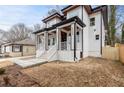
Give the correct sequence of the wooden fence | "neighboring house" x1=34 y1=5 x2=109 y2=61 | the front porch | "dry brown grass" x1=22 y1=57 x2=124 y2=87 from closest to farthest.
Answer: "dry brown grass" x1=22 y1=57 x2=124 y2=87 < the wooden fence < the front porch < "neighboring house" x1=34 y1=5 x2=109 y2=61

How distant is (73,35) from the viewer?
4.45m

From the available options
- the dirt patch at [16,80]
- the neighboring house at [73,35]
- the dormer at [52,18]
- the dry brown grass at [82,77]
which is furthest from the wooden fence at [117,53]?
the dormer at [52,18]

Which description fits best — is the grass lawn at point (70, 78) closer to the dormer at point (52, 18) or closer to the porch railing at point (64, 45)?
the dormer at point (52, 18)

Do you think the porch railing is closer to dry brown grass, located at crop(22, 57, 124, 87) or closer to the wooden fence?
the wooden fence

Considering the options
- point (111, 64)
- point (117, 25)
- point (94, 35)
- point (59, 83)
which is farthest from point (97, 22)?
point (59, 83)

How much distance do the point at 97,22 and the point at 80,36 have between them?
142 cm

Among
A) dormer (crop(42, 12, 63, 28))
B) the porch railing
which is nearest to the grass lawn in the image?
dormer (crop(42, 12, 63, 28))

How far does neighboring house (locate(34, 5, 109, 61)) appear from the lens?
4.54 m

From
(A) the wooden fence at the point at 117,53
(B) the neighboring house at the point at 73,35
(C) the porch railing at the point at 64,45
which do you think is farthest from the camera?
(C) the porch railing at the point at 64,45

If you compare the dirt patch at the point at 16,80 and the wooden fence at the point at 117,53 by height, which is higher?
the wooden fence at the point at 117,53

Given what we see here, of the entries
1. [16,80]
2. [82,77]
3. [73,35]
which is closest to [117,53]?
[82,77]

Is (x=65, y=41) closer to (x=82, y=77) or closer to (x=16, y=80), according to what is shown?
(x=82, y=77)

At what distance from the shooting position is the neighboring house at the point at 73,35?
14.9 ft

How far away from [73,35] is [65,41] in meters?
0.93
